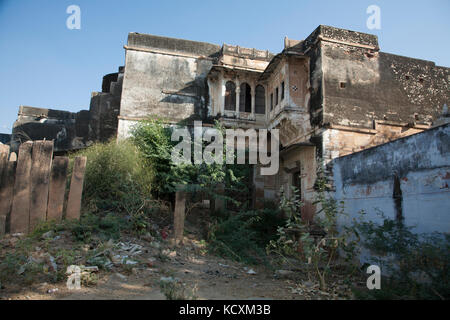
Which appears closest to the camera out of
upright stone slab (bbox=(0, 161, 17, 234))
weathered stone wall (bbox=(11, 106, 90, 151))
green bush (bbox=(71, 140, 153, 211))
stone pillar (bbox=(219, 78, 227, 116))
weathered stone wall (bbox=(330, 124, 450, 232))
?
weathered stone wall (bbox=(330, 124, 450, 232))

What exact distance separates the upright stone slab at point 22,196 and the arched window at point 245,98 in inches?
352

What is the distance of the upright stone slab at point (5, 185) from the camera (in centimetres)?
644

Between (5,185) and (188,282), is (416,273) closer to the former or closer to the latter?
(188,282)

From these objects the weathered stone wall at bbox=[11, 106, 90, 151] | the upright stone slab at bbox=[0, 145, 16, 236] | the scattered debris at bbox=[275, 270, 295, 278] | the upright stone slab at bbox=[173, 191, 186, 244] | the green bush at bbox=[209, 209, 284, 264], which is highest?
the weathered stone wall at bbox=[11, 106, 90, 151]

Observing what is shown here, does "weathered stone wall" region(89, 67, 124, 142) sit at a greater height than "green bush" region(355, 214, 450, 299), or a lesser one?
greater

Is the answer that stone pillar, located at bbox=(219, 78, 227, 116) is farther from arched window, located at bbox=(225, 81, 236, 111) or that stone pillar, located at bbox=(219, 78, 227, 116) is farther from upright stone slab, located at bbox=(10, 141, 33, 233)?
upright stone slab, located at bbox=(10, 141, 33, 233)

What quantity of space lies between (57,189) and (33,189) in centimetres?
47

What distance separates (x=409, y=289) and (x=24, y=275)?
6.14m

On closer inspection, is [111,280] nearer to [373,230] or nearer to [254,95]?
[373,230]

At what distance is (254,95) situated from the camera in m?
13.5

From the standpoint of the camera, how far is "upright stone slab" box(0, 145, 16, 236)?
644cm

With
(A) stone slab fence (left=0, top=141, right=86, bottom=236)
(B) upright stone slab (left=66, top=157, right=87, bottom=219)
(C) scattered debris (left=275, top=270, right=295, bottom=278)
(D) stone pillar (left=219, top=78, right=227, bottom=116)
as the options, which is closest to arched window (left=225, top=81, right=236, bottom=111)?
(D) stone pillar (left=219, top=78, right=227, bottom=116)

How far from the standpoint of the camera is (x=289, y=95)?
11.0 m
